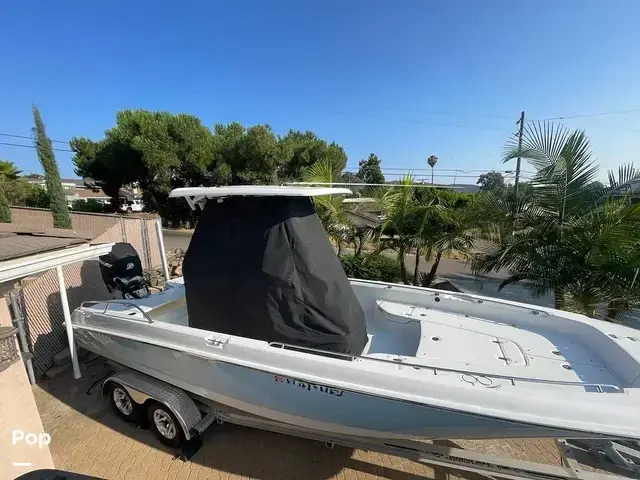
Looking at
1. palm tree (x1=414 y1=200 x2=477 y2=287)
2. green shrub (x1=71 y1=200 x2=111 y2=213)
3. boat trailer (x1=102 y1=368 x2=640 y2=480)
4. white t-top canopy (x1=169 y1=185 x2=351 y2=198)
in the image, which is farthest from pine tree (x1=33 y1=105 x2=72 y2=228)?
palm tree (x1=414 y1=200 x2=477 y2=287)

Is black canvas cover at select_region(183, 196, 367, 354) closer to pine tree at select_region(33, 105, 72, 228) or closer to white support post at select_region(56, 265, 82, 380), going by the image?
white support post at select_region(56, 265, 82, 380)

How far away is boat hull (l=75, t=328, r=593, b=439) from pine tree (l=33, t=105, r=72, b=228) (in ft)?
44.8

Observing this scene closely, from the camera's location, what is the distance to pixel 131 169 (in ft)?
64.3

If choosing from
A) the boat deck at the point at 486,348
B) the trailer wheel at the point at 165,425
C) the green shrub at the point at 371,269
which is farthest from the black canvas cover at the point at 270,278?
the green shrub at the point at 371,269

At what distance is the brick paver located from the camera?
2963 millimetres

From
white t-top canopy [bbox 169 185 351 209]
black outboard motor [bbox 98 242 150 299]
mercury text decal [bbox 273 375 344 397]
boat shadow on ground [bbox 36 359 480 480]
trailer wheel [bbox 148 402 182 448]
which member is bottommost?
boat shadow on ground [bbox 36 359 480 480]

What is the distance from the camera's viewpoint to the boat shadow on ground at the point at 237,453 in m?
2.97

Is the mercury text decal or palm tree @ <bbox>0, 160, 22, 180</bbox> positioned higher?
palm tree @ <bbox>0, 160, 22, 180</bbox>

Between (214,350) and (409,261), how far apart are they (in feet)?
31.1

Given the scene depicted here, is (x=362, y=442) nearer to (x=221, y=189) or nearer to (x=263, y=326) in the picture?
(x=263, y=326)

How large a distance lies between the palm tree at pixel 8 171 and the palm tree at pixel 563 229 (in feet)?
84.1

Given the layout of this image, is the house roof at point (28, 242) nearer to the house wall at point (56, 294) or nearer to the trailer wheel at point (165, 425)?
the house wall at point (56, 294)

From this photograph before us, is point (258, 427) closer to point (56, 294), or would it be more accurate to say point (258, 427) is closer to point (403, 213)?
point (56, 294)

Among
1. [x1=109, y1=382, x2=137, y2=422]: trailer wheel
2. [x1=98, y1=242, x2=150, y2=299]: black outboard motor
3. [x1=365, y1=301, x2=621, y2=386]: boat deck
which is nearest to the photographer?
[x1=365, y1=301, x2=621, y2=386]: boat deck
